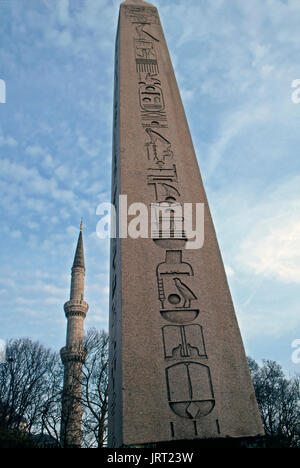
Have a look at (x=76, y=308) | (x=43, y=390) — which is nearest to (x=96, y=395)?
(x=43, y=390)

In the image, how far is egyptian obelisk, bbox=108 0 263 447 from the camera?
3.47 meters

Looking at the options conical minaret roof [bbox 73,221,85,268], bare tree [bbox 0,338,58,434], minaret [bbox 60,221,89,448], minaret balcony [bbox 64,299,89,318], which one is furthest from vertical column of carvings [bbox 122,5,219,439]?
conical minaret roof [bbox 73,221,85,268]

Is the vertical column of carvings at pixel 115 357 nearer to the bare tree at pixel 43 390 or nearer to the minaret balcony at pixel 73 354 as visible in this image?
the bare tree at pixel 43 390

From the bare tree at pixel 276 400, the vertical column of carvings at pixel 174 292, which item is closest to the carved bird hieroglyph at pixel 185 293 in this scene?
the vertical column of carvings at pixel 174 292

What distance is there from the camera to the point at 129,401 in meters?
3.47

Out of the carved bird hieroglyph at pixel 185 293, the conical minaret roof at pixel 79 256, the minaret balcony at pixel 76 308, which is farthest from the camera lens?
the conical minaret roof at pixel 79 256

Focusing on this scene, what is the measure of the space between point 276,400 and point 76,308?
14.9 metres

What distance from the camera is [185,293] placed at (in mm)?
4266

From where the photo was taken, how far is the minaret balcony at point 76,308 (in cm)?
2859

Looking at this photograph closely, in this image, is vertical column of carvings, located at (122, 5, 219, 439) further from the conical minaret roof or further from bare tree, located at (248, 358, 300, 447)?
the conical minaret roof

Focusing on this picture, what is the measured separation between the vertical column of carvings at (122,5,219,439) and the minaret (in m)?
10.2

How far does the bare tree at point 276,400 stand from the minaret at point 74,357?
8.39 meters

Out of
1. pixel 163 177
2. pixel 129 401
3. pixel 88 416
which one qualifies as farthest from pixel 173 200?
pixel 88 416
